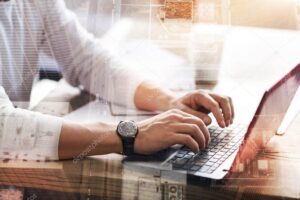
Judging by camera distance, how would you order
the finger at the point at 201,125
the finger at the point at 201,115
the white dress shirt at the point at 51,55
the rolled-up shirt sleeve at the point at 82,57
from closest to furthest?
the finger at the point at 201,125 < the finger at the point at 201,115 < the white dress shirt at the point at 51,55 < the rolled-up shirt sleeve at the point at 82,57

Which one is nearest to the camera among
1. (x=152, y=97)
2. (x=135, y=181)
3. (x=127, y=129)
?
(x=135, y=181)

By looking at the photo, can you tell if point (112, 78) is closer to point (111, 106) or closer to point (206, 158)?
point (111, 106)

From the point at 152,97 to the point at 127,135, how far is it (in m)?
0.32

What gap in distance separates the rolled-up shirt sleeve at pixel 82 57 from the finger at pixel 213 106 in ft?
0.91

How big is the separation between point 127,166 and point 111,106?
38 cm

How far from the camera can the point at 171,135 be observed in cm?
96

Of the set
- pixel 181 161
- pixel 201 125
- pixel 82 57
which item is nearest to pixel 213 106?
pixel 201 125

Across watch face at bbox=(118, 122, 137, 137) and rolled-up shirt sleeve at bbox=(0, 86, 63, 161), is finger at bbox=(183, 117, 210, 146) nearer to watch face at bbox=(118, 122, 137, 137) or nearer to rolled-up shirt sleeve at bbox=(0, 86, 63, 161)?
watch face at bbox=(118, 122, 137, 137)

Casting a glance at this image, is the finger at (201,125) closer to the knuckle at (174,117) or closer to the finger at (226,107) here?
the knuckle at (174,117)

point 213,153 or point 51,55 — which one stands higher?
point 51,55

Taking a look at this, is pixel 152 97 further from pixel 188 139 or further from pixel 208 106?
pixel 188 139

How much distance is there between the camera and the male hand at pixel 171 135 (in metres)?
0.95

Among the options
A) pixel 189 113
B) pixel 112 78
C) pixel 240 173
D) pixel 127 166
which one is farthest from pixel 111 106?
A: pixel 240 173

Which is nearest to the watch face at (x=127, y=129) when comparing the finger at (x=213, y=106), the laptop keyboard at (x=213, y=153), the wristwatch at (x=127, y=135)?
the wristwatch at (x=127, y=135)
